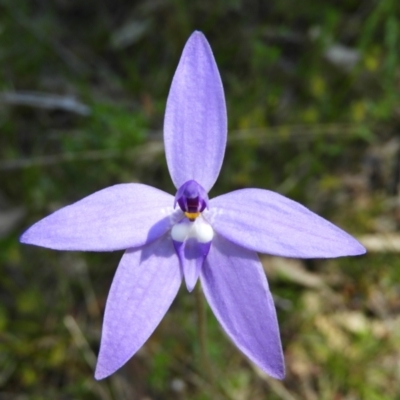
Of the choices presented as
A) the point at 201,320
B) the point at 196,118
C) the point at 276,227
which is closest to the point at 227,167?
the point at 201,320

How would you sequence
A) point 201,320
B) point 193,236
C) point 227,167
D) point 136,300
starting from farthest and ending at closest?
1. point 227,167
2. point 201,320
3. point 193,236
4. point 136,300

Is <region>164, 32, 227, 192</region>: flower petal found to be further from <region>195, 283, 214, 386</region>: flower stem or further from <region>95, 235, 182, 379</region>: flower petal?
<region>195, 283, 214, 386</region>: flower stem

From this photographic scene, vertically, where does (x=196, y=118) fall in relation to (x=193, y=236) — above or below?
above

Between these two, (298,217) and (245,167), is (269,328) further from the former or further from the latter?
(245,167)

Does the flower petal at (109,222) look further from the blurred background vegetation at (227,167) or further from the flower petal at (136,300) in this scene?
the blurred background vegetation at (227,167)

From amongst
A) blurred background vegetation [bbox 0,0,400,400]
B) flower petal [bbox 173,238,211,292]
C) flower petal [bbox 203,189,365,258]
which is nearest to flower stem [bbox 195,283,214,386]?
flower petal [bbox 173,238,211,292]

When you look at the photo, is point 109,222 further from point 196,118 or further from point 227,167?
point 227,167
